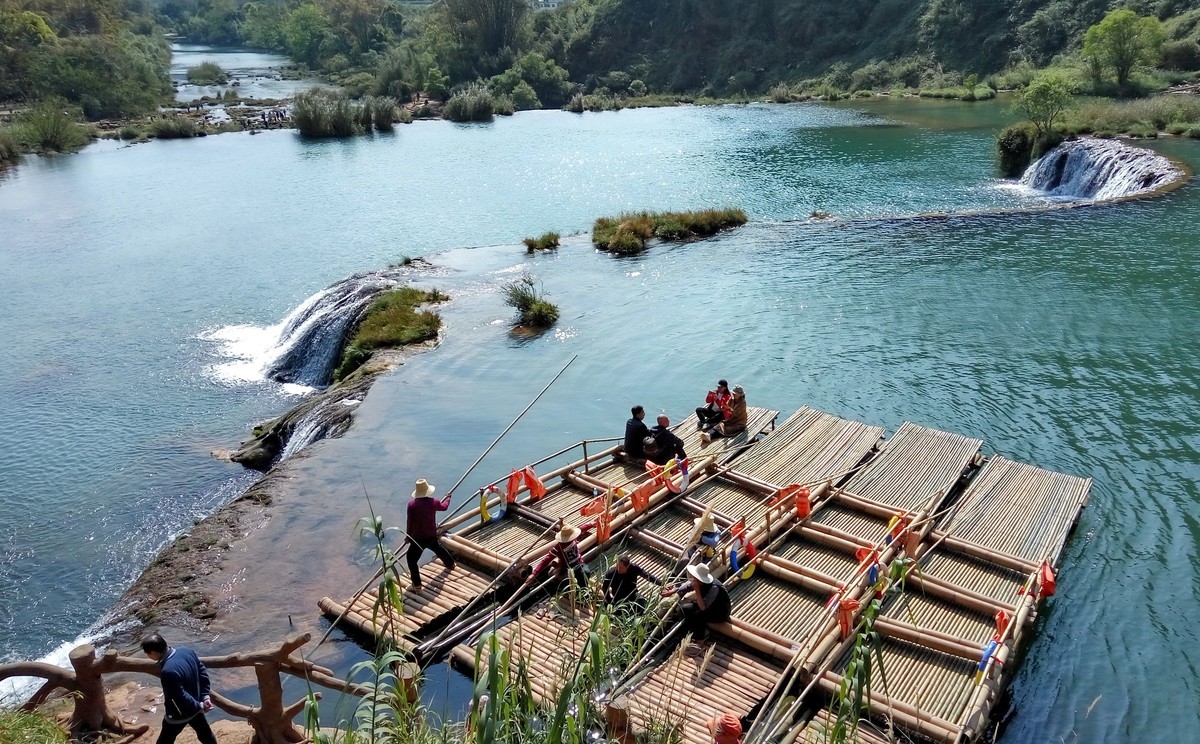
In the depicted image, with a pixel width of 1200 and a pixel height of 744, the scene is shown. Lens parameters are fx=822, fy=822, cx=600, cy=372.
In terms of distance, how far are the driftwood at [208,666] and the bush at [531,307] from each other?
2231 centimetres

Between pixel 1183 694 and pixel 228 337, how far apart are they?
35.6 meters

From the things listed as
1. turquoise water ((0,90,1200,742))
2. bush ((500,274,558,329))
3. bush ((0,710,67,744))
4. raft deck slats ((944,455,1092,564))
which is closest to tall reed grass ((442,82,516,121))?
turquoise water ((0,90,1200,742))

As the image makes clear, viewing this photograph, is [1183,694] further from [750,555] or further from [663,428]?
[663,428]

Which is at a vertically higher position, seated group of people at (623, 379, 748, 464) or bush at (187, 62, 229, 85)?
bush at (187, 62, 229, 85)

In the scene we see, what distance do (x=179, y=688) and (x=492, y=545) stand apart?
23.8ft

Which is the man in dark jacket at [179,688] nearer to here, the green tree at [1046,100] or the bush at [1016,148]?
the bush at [1016,148]

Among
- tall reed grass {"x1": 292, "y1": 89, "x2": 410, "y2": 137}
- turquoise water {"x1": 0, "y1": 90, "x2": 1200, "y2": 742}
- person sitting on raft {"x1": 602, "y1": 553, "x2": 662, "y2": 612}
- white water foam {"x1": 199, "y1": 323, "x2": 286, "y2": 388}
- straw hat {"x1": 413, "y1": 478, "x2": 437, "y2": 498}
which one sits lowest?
white water foam {"x1": 199, "y1": 323, "x2": 286, "y2": 388}

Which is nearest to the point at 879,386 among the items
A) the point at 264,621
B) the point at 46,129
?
the point at 264,621

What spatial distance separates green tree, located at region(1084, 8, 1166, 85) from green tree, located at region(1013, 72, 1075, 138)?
65.9 feet

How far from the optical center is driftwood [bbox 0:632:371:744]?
1171cm

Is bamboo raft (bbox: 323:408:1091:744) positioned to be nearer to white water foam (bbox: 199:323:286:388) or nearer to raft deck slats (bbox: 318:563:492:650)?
raft deck slats (bbox: 318:563:492:650)

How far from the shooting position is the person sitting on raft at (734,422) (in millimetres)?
22438

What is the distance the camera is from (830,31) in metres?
118

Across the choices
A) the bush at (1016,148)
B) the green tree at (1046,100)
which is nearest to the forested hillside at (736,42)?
the green tree at (1046,100)
